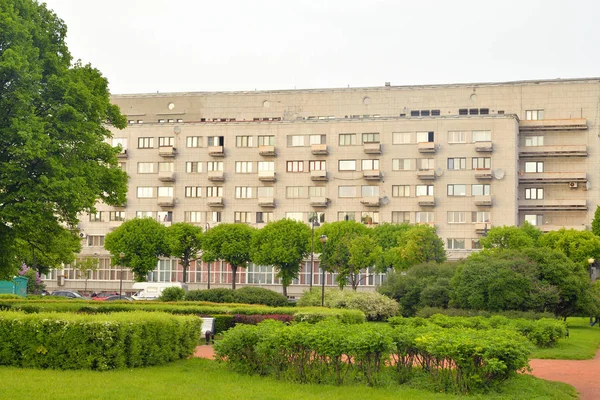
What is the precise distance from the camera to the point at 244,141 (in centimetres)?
9050

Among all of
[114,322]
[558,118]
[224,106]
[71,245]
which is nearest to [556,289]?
[71,245]

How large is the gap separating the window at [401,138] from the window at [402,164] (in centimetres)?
189

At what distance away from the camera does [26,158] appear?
96.0 feet

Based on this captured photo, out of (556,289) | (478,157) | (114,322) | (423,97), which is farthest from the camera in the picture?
(423,97)

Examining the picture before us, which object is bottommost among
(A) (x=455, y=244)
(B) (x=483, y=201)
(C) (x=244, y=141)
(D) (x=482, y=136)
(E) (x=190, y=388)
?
(E) (x=190, y=388)

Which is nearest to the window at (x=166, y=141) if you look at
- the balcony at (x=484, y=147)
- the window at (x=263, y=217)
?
the window at (x=263, y=217)

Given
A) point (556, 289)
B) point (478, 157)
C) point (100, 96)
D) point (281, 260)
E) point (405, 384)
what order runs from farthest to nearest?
point (478, 157)
point (281, 260)
point (556, 289)
point (100, 96)
point (405, 384)

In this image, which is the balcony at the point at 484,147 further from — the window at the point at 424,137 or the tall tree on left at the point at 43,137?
the tall tree on left at the point at 43,137

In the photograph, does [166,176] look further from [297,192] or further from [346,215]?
[346,215]

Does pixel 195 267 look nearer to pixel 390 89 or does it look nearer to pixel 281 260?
pixel 281 260

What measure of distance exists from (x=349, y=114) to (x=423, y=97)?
8599 millimetres

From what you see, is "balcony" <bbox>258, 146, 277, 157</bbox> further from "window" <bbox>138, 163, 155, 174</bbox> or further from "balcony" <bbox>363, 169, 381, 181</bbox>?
"window" <bbox>138, 163, 155, 174</bbox>

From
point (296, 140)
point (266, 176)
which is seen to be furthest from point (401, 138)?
point (266, 176)

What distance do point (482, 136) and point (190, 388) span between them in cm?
7345
